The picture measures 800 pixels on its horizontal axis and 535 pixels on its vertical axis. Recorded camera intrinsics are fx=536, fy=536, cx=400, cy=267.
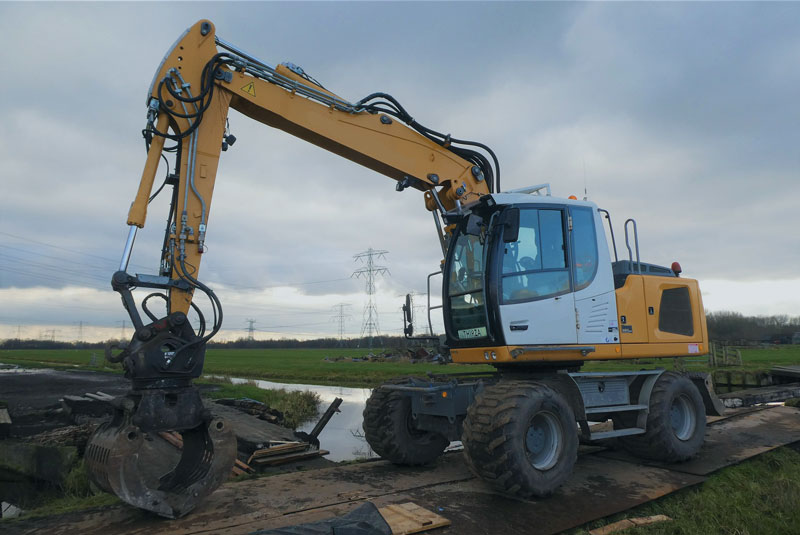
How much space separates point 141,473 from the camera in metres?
4.77

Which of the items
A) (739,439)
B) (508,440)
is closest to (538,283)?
(508,440)

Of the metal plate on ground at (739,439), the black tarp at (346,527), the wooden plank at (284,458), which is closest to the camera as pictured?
the black tarp at (346,527)

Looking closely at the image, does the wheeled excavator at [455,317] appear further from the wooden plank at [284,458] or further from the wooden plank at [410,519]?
the wooden plank at [284,458]

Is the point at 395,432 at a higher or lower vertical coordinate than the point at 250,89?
lower

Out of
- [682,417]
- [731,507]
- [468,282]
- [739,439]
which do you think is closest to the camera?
[731,507]

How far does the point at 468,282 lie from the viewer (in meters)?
6.70

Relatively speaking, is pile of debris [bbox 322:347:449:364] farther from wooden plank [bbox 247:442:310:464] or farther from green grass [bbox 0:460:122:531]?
green grass [bbox 0:460:122:531]

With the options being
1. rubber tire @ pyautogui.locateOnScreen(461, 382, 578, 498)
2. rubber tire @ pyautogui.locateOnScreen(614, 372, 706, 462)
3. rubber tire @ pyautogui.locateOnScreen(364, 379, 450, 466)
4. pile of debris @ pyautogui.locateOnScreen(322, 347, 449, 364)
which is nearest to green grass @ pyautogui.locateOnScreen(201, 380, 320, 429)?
rubber tire @ pyautogui.locateOnScreen(364, 379, 450, 466)

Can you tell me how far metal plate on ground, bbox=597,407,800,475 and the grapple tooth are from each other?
557 cm

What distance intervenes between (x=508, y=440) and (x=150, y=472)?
12.8 feet

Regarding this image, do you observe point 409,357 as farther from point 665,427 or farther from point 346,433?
point 665,427

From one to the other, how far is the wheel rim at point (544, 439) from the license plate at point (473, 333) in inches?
43.0

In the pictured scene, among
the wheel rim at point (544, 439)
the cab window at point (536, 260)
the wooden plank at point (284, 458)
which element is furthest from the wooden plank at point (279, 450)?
the cab window at point (536, 260)

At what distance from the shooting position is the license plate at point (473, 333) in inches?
249
